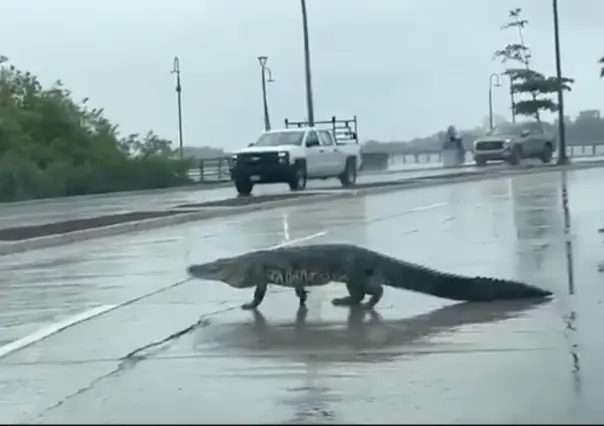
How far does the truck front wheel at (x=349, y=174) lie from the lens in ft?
147

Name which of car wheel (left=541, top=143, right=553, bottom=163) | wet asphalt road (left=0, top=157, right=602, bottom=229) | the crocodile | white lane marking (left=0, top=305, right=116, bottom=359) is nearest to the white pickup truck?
wet asphalt road (left=0, top=157, right=602, bottom=229)

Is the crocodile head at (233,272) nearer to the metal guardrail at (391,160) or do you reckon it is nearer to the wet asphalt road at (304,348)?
the wet asphalt road at (304,348)

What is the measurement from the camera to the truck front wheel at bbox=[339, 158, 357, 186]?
4475cm

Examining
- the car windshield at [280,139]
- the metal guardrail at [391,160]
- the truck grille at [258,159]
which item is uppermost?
the car windshield at [280,139]

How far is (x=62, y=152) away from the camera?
55594 mm

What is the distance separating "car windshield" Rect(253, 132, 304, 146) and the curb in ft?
11.6

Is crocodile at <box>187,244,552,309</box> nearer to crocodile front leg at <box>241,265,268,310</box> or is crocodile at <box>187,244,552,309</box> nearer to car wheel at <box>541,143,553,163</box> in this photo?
crocodile front leg at <box>241,265,268,310</box>

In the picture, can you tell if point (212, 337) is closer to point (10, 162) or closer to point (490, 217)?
point (490, 217)

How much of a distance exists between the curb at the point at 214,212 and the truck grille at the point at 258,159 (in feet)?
10.5

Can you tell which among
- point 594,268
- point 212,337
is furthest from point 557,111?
point 212,337

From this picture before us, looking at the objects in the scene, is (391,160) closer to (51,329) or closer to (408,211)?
(408,211)

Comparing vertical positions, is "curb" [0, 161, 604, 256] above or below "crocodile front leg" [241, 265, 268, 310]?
below

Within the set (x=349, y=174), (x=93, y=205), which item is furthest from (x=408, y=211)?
(x=349, y=174)

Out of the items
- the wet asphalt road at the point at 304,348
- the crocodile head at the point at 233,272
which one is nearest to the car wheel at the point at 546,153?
the wet asphalt road at the point at 304,348
